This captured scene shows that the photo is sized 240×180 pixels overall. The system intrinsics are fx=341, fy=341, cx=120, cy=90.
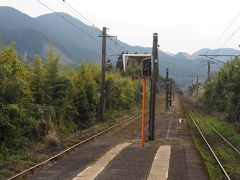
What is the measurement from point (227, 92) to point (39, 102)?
2154 centimetres

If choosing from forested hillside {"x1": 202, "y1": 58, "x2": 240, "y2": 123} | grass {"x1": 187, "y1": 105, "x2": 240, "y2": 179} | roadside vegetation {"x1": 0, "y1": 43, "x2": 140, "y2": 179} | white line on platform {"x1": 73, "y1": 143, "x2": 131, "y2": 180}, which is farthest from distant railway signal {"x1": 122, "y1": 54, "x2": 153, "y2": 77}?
forested hillside {"x1": 202, "y1": 58, "x2": 240, "y2": 123}

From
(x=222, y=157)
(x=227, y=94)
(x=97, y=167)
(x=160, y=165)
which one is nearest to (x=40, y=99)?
(x=97, y=167)

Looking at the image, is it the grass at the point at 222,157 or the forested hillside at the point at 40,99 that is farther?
the forested hillside at the point at 40,99

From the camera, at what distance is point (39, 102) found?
19344 mm

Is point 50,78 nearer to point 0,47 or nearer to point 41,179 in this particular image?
point 0,47

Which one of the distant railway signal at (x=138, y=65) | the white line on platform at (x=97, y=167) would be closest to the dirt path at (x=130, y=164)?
the white line on platform at (x=97, y=167)

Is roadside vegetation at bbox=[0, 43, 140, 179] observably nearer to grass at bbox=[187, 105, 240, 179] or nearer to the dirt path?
the dirt path

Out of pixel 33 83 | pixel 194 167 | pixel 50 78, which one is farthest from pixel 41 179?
pixel 50 78

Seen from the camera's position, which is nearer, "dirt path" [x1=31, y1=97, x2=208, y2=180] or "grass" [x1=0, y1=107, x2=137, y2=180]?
"dirt path" [x1=31, y1=97, x2=208, y2=180]

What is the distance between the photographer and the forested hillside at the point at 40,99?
14.2 metres

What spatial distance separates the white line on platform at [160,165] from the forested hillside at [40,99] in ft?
16.4

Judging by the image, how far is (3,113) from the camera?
1357 cm

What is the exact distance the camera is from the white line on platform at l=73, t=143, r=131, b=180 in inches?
387

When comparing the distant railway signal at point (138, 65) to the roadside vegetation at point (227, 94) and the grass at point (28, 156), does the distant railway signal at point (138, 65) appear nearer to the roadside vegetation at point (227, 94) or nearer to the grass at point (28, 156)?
the grass at point (28, 156)
